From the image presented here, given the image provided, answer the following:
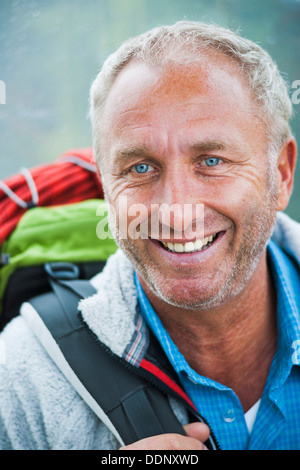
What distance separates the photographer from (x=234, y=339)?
149cm

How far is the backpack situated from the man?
0.06 m

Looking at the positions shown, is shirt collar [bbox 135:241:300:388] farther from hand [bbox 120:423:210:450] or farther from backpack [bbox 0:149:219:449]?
hand [bbox 120:423:210:450]

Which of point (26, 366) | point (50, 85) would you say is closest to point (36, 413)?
point (26, 366)

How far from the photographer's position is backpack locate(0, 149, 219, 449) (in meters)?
1.27

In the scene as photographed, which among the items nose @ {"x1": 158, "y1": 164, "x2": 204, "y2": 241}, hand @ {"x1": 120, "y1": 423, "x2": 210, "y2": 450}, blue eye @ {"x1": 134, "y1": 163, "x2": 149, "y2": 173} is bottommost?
hand @ {"x1": 120, "y1": 423, "x2": 210, "y2": 450}

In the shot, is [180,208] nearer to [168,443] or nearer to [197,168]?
[197,168]

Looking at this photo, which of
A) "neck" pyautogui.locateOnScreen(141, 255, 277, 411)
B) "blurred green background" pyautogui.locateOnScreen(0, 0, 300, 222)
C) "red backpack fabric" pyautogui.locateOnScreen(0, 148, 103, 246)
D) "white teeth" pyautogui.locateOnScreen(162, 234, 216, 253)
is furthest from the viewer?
"blurred green background" pyautogui.locateOnScreen(0, 0, 300, 222)

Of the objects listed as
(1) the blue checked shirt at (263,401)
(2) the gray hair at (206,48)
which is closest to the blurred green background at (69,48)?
(2) the gray hair at (206,48)

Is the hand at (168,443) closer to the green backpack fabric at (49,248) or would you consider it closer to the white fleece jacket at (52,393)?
the white fleece jacket at (52,393)

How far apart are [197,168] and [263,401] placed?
751mm

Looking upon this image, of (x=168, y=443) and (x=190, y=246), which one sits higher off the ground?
(x=190, y=246)

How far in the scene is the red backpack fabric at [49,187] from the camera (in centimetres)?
175

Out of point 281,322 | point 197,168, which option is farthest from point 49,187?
point 281,322

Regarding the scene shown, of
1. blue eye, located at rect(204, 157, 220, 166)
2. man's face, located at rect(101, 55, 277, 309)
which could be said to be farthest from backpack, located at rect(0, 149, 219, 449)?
blue eye, located at rect(204, 157, 220, 166)
